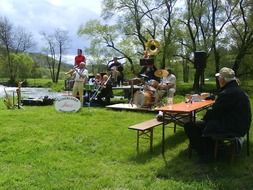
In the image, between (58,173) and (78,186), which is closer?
Result: (78,186)

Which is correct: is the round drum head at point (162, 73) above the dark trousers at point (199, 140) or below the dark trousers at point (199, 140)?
above

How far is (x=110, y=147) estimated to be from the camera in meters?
6.60

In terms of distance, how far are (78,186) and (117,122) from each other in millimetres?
4764

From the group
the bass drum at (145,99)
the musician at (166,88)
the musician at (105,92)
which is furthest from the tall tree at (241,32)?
the bass drum at (145,99)

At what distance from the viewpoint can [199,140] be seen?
214 inches

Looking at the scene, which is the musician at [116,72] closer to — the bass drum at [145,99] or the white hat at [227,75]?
the bass drum at [145,99]

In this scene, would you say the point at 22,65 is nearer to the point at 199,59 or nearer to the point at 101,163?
the point at 199,59

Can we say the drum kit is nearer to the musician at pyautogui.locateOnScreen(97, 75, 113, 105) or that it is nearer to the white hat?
the musician at pyautogui.locateOnScreen(97, 75, 113, 105)

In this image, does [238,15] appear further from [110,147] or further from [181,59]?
[110,147]

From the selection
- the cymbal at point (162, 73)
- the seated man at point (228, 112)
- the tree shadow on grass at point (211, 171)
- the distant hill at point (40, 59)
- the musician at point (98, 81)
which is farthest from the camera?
the distant hill at point (40, 59)

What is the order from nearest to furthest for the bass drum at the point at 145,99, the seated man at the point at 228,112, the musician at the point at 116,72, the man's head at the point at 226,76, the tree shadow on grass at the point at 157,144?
the seated man at the point at 228,112 < the man's head at the point at 226,76 < the tree shadow on grass at the point at 157,144 < the bass drum at the point at 145,99 < the musician at the point at 116,72

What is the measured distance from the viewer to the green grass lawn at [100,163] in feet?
15.4

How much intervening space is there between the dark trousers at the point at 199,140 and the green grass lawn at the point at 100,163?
20cm

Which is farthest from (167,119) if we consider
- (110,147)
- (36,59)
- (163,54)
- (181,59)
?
(36,59)
